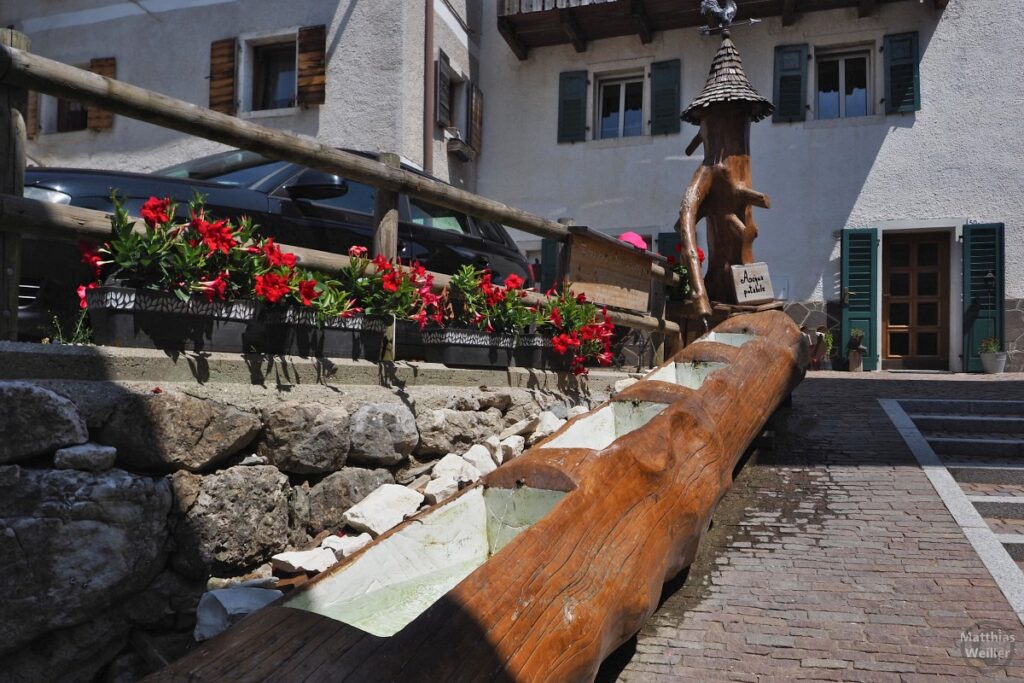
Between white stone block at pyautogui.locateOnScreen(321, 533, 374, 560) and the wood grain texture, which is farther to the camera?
white stone block at pyautogui.locateOnScreen(321, 533, 374, 560)

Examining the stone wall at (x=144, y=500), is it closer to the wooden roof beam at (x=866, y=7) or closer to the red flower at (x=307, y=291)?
the red flower at (x=307, y=291)

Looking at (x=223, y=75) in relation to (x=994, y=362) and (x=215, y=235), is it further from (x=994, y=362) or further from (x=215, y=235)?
(x=994, y=362)

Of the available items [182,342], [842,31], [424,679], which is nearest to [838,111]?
[842,31]

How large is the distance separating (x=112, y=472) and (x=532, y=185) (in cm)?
1140

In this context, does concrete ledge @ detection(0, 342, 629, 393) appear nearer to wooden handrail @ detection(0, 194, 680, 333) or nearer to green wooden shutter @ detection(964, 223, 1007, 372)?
wooden handrail @ detection(0, 194, 680, 333)

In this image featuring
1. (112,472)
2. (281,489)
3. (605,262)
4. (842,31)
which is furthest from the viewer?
(842,31)

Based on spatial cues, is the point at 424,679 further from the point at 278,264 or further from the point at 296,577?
the point at 278,264

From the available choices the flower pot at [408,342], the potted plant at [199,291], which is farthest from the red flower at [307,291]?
the flower pot at [408,342]

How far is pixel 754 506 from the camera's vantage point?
13.1 feet

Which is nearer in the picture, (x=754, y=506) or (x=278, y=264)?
(x=278, y=264)

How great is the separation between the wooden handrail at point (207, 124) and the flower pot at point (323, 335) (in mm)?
662

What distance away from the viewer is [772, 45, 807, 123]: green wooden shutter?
1217 cm

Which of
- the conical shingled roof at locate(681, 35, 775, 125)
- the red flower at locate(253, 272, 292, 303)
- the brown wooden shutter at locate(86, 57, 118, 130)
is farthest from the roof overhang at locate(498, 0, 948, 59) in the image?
the red flower at locate(253, 272, 292, 303)

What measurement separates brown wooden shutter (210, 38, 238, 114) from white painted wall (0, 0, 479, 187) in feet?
0.70
